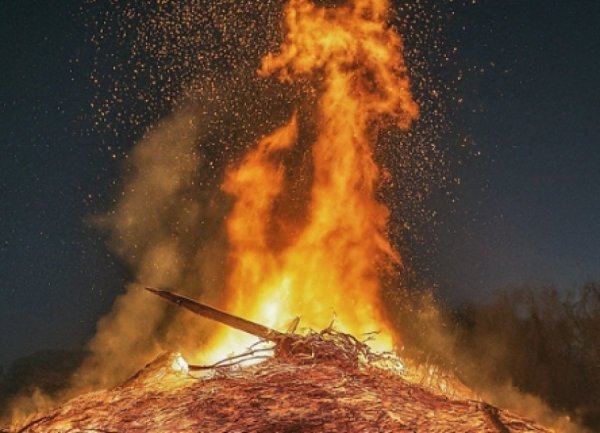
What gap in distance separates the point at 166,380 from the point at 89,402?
1.95 feet

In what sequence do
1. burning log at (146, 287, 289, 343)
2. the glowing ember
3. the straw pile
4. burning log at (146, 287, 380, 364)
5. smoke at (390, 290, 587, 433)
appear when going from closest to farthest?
the straw pile
burning log at (146, 287, 380, 364)
the glowing ember
burning log at (146, 287, 289, 343)
smoke at (390, 290, 587, 433)

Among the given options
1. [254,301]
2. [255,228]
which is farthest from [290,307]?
[255,228]

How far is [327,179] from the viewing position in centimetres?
1042

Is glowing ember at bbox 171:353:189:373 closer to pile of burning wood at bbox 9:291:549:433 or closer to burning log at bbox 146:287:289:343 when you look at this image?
pile of burning wood at bbox 9:291:549:433

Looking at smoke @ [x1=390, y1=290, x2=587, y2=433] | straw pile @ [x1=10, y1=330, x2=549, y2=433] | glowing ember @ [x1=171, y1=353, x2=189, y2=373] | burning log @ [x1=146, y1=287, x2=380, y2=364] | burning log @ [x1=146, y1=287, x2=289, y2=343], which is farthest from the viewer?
smoke @ [x1=390, y1=290, x2=587, y2=433]

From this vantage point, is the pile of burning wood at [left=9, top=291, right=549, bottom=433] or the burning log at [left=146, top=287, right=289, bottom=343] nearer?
the pile of burning wood at [left=9, top=291, right=549, bottom=433]

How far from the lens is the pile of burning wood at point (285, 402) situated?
2.90m

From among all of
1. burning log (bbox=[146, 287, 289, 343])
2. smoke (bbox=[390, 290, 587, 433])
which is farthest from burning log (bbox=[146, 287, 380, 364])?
smoke (bbox=[390, 290, 587, 433])

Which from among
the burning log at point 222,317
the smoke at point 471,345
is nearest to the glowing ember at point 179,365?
the burning log at point 222,317

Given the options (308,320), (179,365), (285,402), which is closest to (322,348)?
(285,402)

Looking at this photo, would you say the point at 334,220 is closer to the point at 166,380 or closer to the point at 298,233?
the point at 298,233

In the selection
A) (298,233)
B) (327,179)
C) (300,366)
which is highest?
(327,179)

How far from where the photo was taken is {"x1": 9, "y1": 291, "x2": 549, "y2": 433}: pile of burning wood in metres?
2.90

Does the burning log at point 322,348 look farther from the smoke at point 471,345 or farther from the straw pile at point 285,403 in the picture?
the smoke at point 471,345
